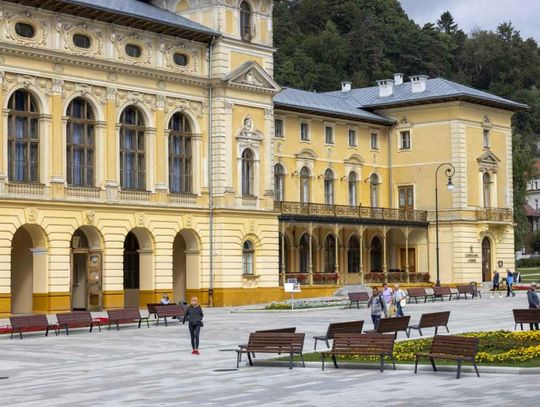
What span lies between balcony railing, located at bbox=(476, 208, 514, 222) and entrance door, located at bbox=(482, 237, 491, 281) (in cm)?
162


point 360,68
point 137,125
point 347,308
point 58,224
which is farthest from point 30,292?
point 360,68

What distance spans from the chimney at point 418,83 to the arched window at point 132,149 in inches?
1134

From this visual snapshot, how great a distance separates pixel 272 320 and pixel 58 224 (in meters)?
11.4

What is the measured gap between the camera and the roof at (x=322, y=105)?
7275cm

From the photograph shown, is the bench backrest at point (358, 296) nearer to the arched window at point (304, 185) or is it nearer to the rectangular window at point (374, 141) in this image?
the arched window at point (304, 185)

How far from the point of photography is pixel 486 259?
8150 cm

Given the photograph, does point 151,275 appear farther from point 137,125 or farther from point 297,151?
point 297,151

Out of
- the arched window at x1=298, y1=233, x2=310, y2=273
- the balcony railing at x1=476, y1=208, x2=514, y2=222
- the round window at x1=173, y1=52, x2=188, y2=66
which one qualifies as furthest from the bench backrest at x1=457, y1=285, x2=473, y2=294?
the round window at x1=173, y1=52, x2=188, y2=66

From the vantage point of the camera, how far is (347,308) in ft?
184

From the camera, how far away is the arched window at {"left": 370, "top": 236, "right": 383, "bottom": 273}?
7994 cm

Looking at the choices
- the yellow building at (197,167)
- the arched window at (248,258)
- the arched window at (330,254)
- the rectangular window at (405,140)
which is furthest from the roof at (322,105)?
the arched window at (248,258)

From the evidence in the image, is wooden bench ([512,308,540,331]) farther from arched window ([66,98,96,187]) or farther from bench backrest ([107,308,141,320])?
arched window ([66,98,96,187])

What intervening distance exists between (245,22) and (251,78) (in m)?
3.03

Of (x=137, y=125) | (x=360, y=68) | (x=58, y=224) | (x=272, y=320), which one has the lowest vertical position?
(x=272, y=320)
